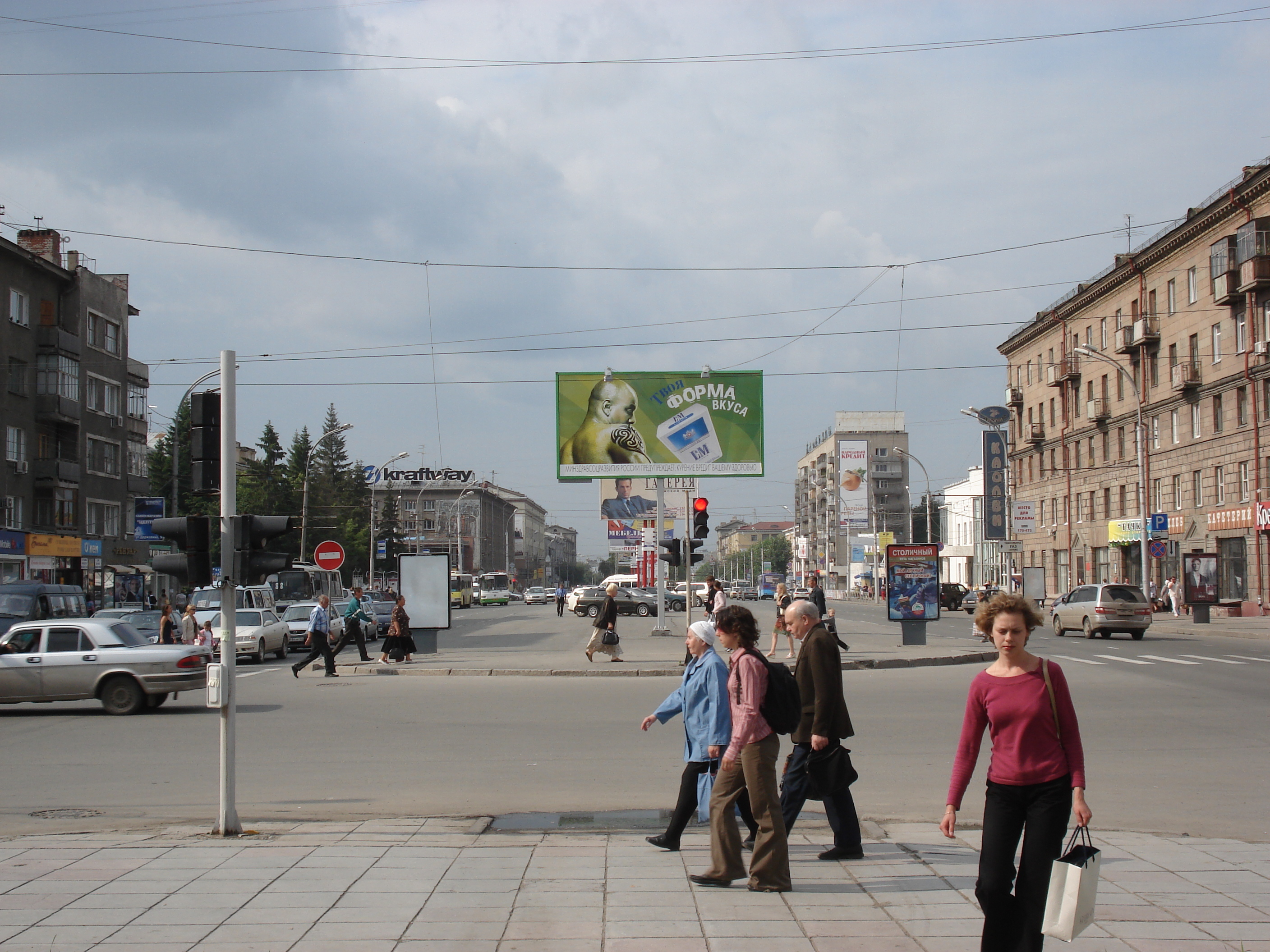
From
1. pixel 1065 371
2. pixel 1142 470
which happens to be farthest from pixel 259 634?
pixel 1065 371

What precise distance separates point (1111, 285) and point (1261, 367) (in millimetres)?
16644

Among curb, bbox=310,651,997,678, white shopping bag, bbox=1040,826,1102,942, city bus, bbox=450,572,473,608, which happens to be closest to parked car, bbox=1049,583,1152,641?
curb, bbox=310,651,997,678

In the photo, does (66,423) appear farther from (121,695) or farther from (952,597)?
(952,597)

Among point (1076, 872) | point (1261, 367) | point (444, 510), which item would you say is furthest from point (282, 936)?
point (444, 510)

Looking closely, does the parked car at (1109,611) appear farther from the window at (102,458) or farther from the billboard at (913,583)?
the window at (102,458)

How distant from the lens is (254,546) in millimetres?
8359

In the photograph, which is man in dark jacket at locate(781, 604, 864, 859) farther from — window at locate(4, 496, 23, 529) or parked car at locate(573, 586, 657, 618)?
parked car at locate(573, 586, 657, 618)

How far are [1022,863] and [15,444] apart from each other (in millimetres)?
50524

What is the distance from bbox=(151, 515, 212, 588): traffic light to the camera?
8.35 metres

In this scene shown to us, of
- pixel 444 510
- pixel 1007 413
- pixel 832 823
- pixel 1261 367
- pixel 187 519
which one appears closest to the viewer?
pixel 832 823

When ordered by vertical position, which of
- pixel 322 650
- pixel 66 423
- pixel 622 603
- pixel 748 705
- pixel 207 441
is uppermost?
pixel 66 423

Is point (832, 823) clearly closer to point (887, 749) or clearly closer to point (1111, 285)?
point (887, 749)

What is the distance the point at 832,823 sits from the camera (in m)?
7.18

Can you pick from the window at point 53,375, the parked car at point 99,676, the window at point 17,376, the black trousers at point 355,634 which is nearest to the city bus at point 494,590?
the window at point 53,375
